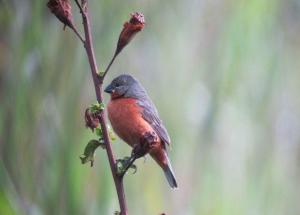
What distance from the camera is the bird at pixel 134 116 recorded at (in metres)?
1.93

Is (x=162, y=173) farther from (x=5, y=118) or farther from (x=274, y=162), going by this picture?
(x=5, y=118)

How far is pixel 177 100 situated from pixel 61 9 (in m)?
0.95

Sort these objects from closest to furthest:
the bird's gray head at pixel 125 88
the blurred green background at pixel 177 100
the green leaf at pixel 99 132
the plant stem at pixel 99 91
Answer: the plant stem at pixel 99 91
the green leaf at pixel 99 132
the blurred green background at pixel 177 100
the bird's gray head at pixel 125 88

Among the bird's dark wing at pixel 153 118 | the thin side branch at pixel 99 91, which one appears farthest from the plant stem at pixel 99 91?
the bird's dark wing at pixel 153 118

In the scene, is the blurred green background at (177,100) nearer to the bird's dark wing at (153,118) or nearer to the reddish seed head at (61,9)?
the bird's dark wing at (153,118)

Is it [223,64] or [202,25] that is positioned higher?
[202,25]

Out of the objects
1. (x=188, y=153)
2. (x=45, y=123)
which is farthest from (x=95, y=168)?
(x=188, y=153)

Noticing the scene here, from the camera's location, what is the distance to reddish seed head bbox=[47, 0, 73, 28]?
48.1 inches

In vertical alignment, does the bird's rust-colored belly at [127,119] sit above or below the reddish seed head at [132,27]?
below

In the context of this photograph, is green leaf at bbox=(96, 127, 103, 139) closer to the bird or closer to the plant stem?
the plant stem

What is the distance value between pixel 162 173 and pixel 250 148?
267 millimetres

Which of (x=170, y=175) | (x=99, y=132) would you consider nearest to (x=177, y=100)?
(x=170, y=175)

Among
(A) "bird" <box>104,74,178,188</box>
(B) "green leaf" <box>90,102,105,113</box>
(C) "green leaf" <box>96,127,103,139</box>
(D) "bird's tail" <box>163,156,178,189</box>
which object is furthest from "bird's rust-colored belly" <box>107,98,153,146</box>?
(B) "green leaf" <box>90,102,105,113</box>

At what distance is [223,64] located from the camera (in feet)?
7.20
